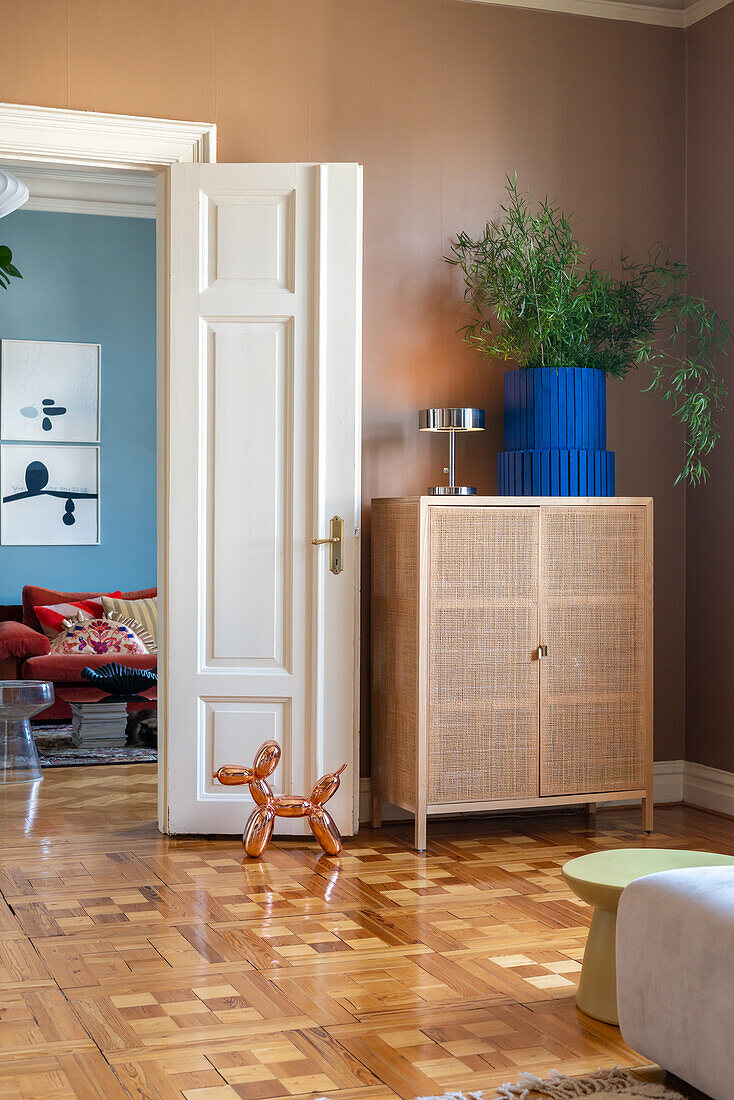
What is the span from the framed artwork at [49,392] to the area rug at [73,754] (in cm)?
208

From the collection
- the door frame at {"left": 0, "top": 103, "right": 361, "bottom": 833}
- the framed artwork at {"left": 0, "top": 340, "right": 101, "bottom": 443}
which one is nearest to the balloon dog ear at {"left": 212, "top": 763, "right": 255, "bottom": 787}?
the door frame at {"left": 0, "top": 103, "right": 361, "bottom": 833}

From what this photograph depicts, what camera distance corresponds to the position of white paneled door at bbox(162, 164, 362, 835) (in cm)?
408

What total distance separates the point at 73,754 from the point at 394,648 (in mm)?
2538

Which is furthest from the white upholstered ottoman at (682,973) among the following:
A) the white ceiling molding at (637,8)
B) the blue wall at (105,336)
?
the blue wall at (105,336)

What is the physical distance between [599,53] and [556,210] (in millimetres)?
670

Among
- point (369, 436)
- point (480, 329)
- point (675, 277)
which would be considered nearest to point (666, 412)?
point (675, 277)

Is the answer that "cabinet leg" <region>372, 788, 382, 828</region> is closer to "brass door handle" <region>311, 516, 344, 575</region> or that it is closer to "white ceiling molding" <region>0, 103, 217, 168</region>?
"brass door handle" <region>311, 516, 344, 575</region>

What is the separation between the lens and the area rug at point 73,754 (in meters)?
5.77

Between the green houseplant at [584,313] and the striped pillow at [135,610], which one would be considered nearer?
the green houseplant at [584,313]

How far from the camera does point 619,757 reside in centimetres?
425

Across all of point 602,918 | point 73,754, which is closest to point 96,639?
point 73,754

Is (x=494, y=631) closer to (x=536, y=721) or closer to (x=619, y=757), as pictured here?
(x=536, y=721)

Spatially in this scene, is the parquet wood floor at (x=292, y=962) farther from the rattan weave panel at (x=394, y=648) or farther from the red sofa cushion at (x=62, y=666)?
the red sofa cushion at (x=62, y=666)

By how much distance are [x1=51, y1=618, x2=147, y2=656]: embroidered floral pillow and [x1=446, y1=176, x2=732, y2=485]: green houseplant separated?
132 inches
